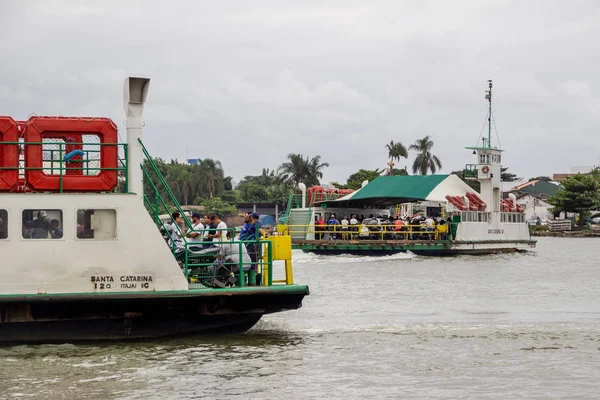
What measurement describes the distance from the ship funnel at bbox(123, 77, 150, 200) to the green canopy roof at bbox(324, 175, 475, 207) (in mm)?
32180

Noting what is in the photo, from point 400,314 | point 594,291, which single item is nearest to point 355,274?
point 594,291

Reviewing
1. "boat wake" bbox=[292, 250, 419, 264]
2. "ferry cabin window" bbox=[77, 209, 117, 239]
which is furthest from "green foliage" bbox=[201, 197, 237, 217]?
"ferry cabin window" bbox=[77, 209, 117, 239]

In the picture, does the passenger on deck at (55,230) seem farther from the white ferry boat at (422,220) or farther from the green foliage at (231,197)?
the green foliage at (231,197)

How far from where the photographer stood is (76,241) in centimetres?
1433

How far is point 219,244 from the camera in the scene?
15773 millimetres

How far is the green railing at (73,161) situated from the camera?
14.3 m

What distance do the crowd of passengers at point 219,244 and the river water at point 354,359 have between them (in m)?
1.36

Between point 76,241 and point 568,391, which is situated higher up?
point 76,241

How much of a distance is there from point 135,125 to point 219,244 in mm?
2514

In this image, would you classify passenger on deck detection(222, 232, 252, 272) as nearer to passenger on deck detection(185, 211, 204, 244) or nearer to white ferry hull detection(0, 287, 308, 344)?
passenger on deck detection(185, 211, 204, 244)

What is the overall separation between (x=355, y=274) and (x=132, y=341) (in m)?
18.1

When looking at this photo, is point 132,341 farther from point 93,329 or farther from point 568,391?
point 568,391

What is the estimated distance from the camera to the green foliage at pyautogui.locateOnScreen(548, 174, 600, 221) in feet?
305

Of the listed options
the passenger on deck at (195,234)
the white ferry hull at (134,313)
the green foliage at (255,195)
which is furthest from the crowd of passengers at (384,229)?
the green foliage at (255,195)
